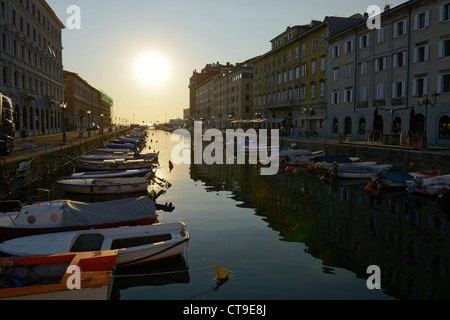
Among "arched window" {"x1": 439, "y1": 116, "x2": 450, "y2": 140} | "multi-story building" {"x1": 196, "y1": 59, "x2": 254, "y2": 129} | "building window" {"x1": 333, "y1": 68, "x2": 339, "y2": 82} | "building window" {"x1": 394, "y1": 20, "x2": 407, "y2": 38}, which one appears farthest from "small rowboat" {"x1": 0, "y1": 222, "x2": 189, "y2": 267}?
"multi-story building" {"x1": 196, "y1": 59, "x2": 254, "y2": 129}

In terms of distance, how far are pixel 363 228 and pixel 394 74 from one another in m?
31.6

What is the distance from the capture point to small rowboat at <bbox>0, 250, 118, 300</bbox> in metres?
7.73

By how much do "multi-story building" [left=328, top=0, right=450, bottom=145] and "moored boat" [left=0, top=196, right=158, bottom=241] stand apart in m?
26.4

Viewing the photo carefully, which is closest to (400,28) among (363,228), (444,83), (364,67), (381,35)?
(381,35)

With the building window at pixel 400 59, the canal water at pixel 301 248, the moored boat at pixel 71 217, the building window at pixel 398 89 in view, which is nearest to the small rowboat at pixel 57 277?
the canal water at pixel 301 248

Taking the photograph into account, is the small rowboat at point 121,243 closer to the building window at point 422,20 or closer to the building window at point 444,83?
the building window at point 444,83

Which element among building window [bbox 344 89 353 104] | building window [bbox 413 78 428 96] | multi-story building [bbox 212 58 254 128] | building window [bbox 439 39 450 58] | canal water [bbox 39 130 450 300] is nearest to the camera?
canal water [bbox 39 130 450 300]

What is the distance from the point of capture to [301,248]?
42.1ft

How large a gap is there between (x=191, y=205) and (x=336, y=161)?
15174 mm

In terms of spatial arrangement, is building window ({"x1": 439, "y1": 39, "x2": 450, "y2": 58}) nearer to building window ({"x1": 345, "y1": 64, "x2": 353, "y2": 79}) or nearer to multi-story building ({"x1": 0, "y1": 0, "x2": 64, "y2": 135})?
building window ({"x1": 345, "y1": 64, "x2": 353, "y2": 79})

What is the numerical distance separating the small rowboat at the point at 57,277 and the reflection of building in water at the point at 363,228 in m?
6.83

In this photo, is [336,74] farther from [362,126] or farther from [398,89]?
[398,89]

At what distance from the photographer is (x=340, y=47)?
51.2m
